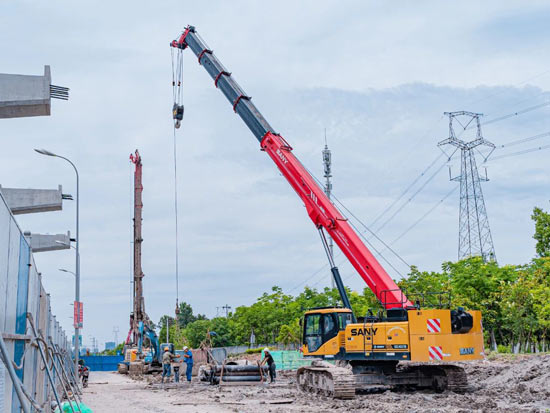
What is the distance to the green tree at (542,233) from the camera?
39.2 m

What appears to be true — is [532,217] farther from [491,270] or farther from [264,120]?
[264,120]

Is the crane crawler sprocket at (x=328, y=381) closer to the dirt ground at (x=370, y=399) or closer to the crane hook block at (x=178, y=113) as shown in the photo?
the dirt ground at (x=370, y=399)

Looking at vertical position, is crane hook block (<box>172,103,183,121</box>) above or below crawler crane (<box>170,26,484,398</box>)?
above

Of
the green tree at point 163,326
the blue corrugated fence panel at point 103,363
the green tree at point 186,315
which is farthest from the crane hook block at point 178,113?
the green tree at point 186,315

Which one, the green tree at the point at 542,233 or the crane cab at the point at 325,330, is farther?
the green tree at the point at 542,233

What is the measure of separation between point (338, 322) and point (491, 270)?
21.5m

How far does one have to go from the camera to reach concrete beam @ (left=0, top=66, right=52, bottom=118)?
43.3 ft

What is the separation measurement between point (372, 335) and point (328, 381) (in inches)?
76.6

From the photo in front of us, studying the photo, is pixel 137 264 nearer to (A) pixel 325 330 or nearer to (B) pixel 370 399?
(A) pixel 325 330

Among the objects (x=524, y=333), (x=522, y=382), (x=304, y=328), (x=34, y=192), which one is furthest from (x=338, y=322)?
(x=524, y=333)

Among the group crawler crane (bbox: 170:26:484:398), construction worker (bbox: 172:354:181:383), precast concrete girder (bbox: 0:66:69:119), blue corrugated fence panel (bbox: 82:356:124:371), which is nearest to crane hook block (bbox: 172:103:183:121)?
crawler crane (bbox: 170:26:484:398)

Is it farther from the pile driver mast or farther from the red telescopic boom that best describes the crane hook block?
the pile driver mast

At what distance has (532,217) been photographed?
40.4 m

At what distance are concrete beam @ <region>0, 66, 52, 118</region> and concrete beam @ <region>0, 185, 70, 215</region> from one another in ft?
20.1
